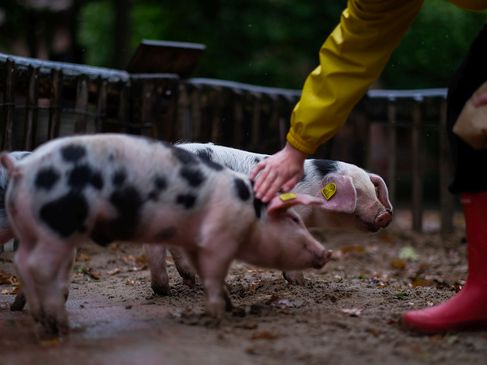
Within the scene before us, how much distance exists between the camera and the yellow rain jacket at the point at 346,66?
375 cm

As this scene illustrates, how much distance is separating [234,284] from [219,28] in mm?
9523

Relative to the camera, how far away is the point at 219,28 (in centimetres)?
1416

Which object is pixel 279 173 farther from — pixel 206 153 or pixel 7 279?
pixel 7 279

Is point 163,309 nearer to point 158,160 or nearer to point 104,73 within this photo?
point 158,160

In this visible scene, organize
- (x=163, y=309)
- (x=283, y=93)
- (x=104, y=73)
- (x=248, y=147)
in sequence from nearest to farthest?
(x=163, y=309), (x=104, y=73), (x=248, y=147), (x=283, y=93)

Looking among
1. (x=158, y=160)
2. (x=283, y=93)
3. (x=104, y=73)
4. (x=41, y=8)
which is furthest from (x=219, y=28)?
Answer: (x=158, y=160)

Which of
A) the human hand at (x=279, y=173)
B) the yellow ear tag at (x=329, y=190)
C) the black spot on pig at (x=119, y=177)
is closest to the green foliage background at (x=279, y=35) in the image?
the yellow ear tag at (x=329, y=190)

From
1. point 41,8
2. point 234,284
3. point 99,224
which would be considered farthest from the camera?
point 41,8

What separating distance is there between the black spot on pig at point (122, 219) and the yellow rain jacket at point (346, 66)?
819 mm

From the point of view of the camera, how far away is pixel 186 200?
12.3ft

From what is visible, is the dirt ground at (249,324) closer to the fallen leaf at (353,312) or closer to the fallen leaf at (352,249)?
the fallen leaf at (353,312)

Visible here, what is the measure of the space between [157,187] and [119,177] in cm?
18

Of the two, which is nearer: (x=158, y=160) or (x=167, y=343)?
(x=167, y=343)

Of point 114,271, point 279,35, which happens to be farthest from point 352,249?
point 279,35
